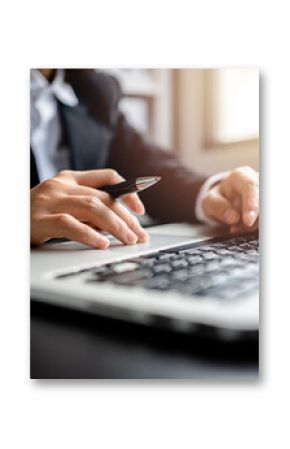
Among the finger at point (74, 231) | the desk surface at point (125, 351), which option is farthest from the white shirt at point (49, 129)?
the desk surface at point (125, 351)

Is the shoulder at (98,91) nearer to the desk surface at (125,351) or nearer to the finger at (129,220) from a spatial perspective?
the finger at (129,220)

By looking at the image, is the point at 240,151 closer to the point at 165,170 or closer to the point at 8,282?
the point at 165,170

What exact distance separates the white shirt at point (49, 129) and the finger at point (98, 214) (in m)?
0.08

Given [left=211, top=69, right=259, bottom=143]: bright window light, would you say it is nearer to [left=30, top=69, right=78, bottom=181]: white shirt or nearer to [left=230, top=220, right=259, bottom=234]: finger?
[left=230, top=220, right=259, bottom=234]: finger

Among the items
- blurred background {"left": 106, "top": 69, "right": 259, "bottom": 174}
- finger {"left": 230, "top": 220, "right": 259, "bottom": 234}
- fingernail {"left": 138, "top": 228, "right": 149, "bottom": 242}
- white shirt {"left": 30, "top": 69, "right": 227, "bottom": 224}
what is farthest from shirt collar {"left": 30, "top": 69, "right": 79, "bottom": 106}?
finger {"left": 230, "top": 220, "right": 259, "bottom": 234}

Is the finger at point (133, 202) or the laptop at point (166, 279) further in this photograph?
the finger at point (133, 202)

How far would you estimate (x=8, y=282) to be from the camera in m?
1.17

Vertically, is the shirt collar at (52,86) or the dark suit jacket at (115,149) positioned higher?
the shirt collar at (52,86)

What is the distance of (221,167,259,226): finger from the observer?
1.16m

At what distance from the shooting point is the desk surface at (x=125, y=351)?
98 cm
